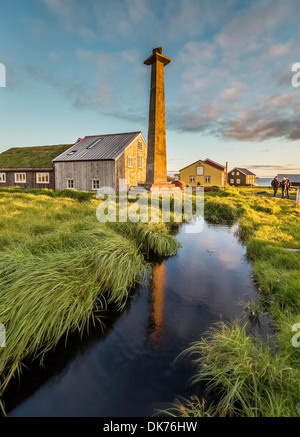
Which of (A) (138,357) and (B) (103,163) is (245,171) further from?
(A) (138,357)

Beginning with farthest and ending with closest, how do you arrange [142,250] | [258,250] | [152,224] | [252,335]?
1. [152,224]
2. [142,250]
3. [258,250]
4. [252,335]

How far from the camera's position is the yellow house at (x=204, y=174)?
50.9 m

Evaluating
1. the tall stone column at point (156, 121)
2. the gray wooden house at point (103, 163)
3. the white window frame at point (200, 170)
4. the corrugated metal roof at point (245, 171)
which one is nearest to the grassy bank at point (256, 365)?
the tall stone column at point (156, 121)

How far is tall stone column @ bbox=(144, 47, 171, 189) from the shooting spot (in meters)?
16.5

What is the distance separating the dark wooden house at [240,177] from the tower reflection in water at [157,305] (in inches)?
2803

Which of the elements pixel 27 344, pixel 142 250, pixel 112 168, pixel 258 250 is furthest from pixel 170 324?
pixel 112 168

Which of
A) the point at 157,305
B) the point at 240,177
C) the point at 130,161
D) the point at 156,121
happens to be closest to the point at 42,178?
the point at 130,161

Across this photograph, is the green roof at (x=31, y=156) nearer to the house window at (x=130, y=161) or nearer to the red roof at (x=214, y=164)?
the house window at (x=130, y=161)

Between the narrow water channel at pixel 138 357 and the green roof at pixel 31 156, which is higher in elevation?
the green roof at pixel 31 156

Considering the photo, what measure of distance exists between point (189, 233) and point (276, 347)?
7272 millimetres

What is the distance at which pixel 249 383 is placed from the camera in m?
Result: 2.54

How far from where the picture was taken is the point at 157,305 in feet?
15.2

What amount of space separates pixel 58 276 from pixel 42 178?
26028 millimetres
